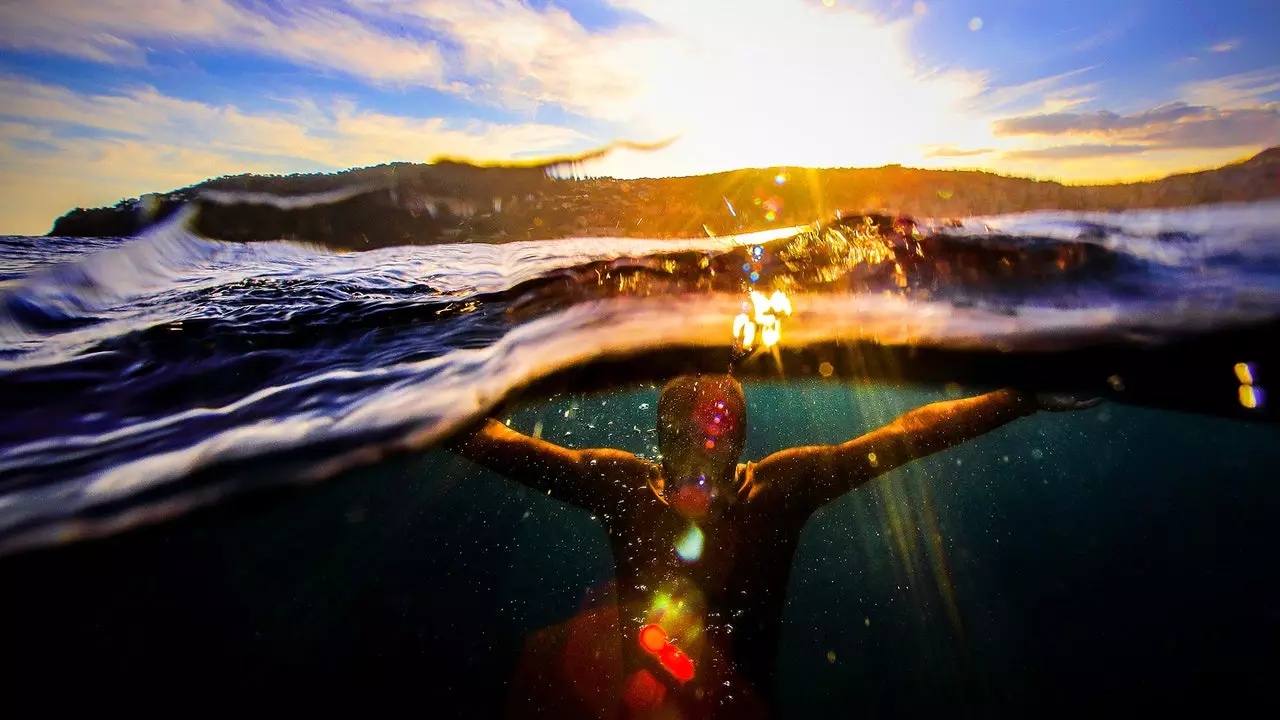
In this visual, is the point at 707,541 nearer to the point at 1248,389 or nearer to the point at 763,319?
the point at 763,319

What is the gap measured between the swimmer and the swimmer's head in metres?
0.01

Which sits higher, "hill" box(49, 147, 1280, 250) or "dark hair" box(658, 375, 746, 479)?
"hill" box(49, 147, 1280, 250)

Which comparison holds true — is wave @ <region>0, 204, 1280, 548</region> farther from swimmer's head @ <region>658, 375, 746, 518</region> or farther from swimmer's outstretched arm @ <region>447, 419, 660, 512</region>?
swimmer's head @ <region>658, 375, 746, 518</region>

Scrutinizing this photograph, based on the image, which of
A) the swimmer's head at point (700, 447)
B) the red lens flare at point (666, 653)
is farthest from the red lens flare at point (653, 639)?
the swimmer's head at point (700, 447)

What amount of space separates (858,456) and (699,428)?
1.87m

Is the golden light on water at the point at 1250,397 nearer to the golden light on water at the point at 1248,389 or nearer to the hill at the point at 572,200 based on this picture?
the golden light on water at the point at 1248,389

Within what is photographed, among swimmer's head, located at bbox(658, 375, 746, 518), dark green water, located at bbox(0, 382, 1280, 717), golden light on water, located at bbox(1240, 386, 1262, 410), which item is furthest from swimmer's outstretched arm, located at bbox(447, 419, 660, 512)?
dark green water, located at bbox(0, 382, 1280, 717)

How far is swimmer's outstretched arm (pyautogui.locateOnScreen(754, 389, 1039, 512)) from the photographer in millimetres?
5363

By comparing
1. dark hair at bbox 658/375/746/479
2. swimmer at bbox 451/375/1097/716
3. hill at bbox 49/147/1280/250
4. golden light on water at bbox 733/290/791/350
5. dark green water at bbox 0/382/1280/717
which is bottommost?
dark green water at bbox 0/382/1280/717

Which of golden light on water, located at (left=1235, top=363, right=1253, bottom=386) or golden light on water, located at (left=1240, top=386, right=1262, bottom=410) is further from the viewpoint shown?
golden light on water, located at (left=1240, top=386, right=1262, bottom=410)

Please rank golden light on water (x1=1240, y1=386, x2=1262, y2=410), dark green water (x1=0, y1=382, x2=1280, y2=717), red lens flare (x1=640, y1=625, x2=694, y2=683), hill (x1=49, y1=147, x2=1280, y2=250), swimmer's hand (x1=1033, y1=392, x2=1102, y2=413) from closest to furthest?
1. red lens flare (x1=640, y1=625, x2=694, y2=683)
2. hill (x1=49, y1=147, x2=1280, y2=250)
3. golden light on water (x1=1240, y1=386, x2=1262, y2=410)
4. swimmer's hand (x1=1033, y1=392, x2=1102, y2=413)
5. dark green water (x1=0, y1=382, x2=1280, y2=717)

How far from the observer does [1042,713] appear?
21094 millimetres

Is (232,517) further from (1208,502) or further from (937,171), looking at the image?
(1208,502)

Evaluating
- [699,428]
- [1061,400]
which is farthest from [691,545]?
[1061,400]
